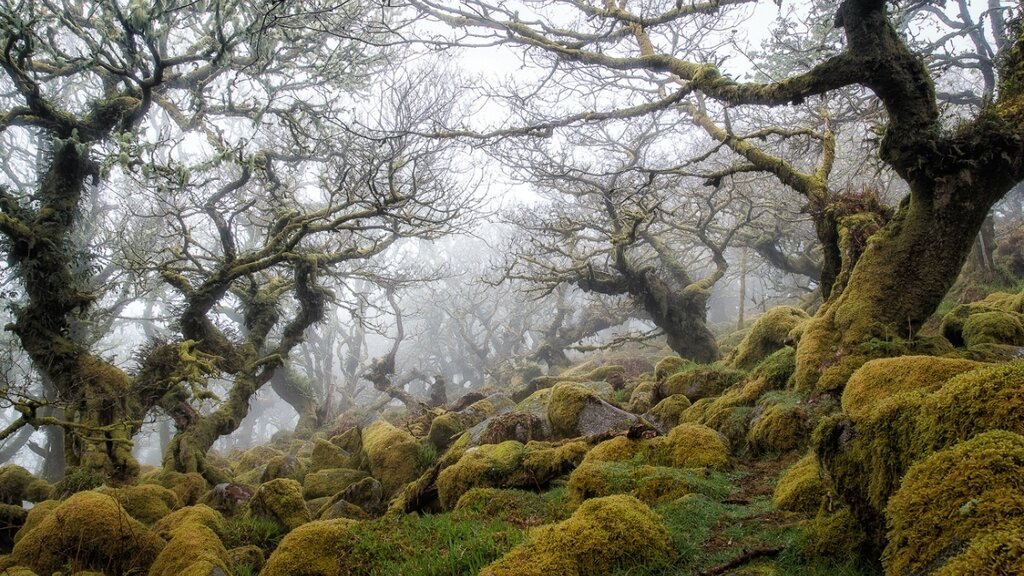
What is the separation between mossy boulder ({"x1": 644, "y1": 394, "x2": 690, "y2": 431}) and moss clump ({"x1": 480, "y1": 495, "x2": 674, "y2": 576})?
479cm

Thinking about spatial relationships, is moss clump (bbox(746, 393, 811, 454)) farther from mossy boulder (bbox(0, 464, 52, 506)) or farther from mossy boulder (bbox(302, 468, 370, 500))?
mossy boulder (bbox(0, 464, 52, 506))

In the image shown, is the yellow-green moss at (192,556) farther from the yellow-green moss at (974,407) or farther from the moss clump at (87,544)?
the yellow-green moss at (974,407)

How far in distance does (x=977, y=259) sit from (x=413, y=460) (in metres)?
15.7

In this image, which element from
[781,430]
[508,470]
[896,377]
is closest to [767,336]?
[781,430]

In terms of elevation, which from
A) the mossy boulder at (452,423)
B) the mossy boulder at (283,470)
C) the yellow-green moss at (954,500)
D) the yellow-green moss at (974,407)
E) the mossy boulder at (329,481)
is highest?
the yellow-green moss at (974,407)

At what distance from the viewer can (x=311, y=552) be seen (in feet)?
14.6

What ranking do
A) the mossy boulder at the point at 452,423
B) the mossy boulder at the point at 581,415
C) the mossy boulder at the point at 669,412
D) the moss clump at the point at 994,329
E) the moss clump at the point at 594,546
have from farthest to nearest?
the mossy boulder at the point at 452,423 → the mossy boulder at the point at 669,412 → the mossy boulder at the point at 581,415 → the moss clump at the point at 994,329 → the moss clump at the point at 594,546

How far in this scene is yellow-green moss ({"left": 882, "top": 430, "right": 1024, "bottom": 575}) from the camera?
1763mm

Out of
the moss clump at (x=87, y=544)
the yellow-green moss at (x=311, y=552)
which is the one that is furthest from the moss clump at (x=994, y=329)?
the moss clump at (x=87, y=544)

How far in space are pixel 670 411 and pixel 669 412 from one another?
0.03 metres

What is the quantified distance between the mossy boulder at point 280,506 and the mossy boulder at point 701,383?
20.7 ft

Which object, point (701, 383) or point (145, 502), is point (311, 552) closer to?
point (145, 502)

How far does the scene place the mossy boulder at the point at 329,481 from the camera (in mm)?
9047

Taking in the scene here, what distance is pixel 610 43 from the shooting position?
9.39 m
